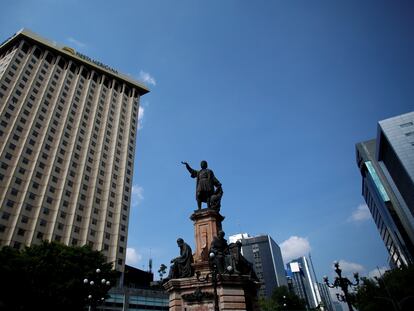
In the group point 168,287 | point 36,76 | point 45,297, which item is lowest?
point 168,287

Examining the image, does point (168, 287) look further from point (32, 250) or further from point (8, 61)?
point (8, 61)

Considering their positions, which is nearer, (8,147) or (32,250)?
(32,250)

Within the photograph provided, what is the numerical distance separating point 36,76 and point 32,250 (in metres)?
50.9

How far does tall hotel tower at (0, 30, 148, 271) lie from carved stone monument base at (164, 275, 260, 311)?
4685 cm

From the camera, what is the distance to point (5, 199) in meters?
48.2

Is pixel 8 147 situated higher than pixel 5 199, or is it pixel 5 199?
pixel 8 147

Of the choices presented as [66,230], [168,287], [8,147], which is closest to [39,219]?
[66,230]

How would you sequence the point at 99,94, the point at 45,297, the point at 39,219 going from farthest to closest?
the point at 99,94 → the point at 39,219 → the point at 45,297

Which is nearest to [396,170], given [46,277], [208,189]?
[208,189]

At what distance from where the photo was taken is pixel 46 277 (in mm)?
27875

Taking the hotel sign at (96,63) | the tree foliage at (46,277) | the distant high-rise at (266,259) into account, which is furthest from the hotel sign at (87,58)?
the distant high-rise at (266,259)

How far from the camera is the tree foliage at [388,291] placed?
1316 inches

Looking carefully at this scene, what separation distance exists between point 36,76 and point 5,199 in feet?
105

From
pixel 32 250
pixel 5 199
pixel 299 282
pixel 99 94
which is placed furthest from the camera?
pixel 299 282
